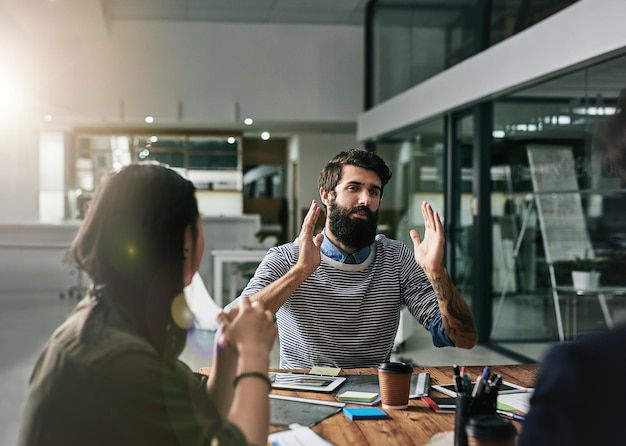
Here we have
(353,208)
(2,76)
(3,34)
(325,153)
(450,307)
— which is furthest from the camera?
(325,153)

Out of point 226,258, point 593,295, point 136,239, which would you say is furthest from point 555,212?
point 136,239

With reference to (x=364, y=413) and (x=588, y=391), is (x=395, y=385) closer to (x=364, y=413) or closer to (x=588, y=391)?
(x=364, y=413)

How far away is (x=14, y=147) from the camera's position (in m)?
10.8

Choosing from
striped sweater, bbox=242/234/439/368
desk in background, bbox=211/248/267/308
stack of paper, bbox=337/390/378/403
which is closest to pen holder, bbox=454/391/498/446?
stack of paper, bbox=337/390/378/403

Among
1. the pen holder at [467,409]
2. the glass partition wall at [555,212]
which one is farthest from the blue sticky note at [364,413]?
the glass partition wall at [555,212]

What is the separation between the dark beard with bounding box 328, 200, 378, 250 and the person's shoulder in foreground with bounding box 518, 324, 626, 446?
1671 mm

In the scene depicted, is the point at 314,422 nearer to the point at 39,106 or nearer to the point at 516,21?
the point at 516,21

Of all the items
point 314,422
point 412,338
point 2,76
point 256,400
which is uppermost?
point 2,76

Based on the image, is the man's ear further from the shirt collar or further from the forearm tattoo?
the forearm tattoo

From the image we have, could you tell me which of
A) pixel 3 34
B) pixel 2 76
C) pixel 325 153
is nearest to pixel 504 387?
pixel 3 34

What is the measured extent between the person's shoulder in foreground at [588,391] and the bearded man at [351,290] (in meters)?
1.42

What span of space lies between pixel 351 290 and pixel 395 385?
720 millimetres

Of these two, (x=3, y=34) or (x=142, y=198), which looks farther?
(x=3, y=34)

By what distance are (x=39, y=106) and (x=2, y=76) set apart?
64 centimetres
